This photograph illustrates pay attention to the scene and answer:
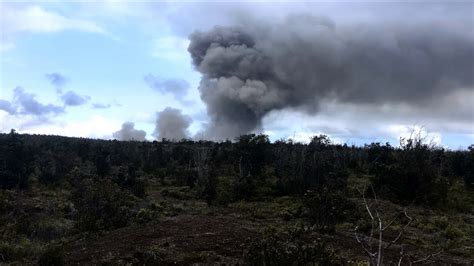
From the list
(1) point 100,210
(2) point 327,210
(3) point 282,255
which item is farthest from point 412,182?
(3) point 282,255

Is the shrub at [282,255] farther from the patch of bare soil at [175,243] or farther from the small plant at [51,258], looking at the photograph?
the small plant at [51,258]

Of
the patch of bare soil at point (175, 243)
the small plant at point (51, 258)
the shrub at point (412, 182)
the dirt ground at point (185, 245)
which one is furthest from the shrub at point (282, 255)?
the shrub at point (412, 182)

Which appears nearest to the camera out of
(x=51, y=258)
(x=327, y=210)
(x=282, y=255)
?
(x=282, y=255)

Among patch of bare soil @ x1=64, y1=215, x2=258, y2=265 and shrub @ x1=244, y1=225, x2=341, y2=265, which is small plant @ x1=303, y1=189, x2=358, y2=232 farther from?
shrub @ x1=244, y1=225, x2=341, y2=265

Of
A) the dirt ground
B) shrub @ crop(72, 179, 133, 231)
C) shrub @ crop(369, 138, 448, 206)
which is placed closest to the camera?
the dirt ground

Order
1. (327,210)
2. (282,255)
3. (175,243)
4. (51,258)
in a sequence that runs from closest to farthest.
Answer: (282,255), (51,258), (175,243), (327,210)

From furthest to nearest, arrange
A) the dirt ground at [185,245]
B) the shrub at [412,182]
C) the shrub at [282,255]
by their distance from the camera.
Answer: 1. the shrub at [412,182]
2. the dirt ground at [185,245]
3. the shrub at [282,255]

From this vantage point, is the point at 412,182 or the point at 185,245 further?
the point at 412,182

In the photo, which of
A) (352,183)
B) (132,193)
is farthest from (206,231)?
(352,183)

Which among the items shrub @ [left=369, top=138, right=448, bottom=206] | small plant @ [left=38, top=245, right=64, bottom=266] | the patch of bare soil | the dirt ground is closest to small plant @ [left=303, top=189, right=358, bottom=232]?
the dirt ground

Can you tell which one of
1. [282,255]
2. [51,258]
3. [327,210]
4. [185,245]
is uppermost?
[327,210]

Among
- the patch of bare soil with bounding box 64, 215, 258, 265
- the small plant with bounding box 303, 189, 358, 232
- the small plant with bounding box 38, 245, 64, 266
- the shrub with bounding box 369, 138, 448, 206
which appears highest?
the shrub with bounding box 369, 138, 448, 206

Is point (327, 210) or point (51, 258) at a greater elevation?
point (327, 210)

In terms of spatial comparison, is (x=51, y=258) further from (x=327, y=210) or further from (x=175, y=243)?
(x=327, y=210)
